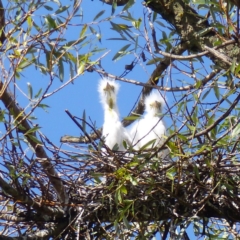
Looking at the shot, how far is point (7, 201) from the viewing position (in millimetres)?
3078

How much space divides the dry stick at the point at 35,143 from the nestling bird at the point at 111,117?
83cm

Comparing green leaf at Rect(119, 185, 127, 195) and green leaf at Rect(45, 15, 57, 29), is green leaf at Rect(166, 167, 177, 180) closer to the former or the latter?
green leaf at Rect(119, 185, 127, 195)

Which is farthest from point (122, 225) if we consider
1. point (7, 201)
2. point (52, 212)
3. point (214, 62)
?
point (214, 62)

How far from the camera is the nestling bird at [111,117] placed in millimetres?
4012

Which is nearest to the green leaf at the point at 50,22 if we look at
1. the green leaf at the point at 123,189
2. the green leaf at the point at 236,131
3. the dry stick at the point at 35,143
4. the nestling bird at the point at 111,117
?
the dry stick at the point at 35,143

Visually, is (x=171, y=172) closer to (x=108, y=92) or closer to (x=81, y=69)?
(x=81, y=69)

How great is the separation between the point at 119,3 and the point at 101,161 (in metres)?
0.88

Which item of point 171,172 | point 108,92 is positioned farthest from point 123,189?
point 108,92

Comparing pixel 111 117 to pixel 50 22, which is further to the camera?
pixel 111 117

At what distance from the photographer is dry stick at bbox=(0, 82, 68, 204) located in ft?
9.31

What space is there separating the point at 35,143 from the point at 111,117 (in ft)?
4.11

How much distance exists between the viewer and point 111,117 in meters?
4.17

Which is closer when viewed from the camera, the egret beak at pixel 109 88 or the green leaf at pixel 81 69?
the green leaf at pixel 81 69

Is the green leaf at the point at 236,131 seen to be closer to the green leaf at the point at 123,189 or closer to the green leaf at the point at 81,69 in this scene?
the green leaf at the point at 123,189
